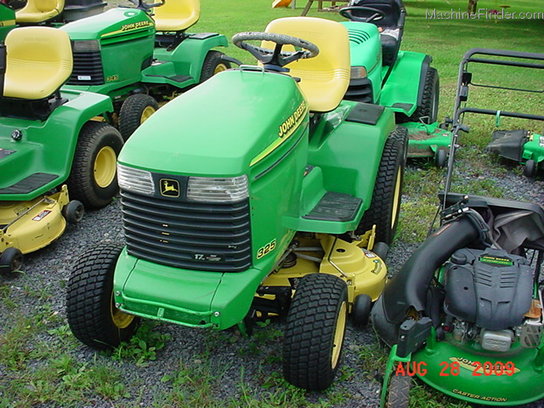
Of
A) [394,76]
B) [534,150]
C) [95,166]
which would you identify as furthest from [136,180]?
[394,76]

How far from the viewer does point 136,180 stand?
8.35 ft

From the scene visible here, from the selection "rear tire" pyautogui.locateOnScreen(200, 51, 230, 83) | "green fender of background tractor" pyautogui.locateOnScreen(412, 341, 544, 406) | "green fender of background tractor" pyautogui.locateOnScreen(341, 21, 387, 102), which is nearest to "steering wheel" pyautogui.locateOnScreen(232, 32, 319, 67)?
"green fender of background tractor" pyautogui.locateOnScreen(412, 341, 544, 406)

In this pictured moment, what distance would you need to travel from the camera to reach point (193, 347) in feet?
10.3

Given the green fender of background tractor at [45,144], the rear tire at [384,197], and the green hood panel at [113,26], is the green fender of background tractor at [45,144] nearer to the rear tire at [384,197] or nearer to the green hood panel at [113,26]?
the green hood panel at [113,26]

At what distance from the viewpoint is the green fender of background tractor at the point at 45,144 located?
166 inches

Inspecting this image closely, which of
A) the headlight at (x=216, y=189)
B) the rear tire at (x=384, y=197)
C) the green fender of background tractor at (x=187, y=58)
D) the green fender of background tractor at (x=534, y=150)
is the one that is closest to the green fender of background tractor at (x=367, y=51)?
the green fender of background tractor at (x=534, y=150)

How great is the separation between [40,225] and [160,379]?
5.09ft

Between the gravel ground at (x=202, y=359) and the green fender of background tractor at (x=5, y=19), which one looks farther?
the green fender of background tractor at (x=5, y=19)

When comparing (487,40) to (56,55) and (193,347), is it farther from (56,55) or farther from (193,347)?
(193,347)

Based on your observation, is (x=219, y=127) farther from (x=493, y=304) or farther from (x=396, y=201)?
(x=396, y=201)

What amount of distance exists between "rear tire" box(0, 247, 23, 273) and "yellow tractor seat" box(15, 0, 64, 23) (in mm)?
4682

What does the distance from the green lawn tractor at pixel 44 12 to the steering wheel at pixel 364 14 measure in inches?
140

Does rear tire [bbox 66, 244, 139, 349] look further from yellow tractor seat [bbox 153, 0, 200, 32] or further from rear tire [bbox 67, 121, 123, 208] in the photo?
yellow tractor seat [bbox 153, 0, 200, 32]

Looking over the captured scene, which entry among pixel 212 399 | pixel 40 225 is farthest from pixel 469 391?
pixel 40 225
